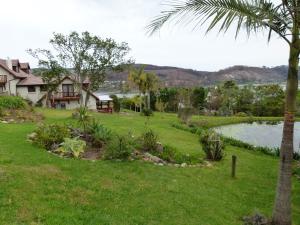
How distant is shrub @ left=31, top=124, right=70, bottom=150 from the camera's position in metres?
12.0

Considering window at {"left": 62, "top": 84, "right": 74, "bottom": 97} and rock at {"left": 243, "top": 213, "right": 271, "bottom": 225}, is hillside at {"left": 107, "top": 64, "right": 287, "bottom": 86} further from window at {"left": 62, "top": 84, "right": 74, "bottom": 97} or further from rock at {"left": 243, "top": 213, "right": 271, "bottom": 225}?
rock at {"left": 243, "top": 213, "right": 271, "bottom": 225}

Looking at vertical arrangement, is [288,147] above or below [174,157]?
above

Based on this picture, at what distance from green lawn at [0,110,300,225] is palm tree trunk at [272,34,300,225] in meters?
0.96

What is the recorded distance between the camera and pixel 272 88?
176 ft

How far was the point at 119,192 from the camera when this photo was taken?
8195 mm

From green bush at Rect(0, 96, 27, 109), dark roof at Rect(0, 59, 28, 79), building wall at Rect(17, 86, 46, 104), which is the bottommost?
green bush at Rect(0, 96, 27, 109)

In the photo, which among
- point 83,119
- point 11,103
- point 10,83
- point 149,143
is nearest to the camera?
point 149,143

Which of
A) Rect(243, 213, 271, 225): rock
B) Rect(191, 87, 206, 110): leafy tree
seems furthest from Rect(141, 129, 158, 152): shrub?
Rect(191, 87, 206, 110): leafy tree

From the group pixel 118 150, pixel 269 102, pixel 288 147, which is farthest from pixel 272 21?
pixel 269 102

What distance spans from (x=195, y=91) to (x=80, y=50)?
86.0 feet

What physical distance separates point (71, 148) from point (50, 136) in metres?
1.53

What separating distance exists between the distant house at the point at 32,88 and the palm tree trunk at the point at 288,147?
35797 millimetres

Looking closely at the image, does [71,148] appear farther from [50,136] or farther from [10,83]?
[10,83]

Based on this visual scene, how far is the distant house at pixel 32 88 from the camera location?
136 ft
